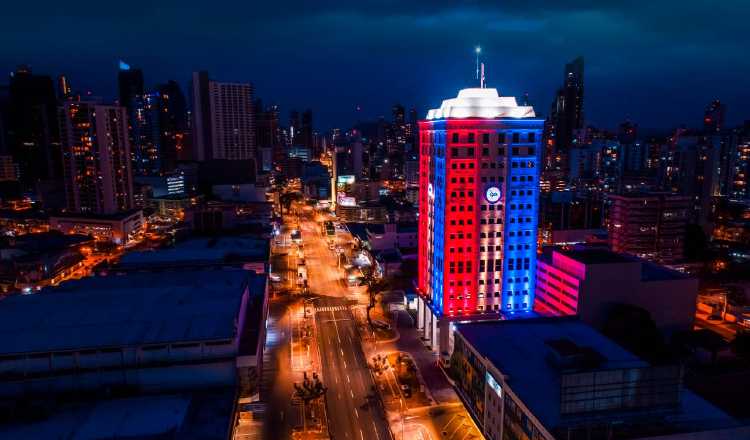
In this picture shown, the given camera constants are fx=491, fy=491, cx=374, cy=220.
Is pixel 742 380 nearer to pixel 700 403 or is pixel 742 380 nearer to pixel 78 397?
pixel 700 403

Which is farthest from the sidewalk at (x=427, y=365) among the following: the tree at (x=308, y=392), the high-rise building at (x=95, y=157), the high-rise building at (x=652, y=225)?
the high-rise building at (x=95, y=157)

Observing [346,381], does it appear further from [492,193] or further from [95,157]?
[95,157]

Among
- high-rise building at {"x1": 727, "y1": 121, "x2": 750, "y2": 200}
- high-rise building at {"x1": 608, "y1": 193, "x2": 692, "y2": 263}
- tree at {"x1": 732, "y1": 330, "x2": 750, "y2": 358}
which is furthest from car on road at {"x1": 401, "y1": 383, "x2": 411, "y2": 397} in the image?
high-rise building at {"x1": 727, "y1": 121, "x2": 750, "y2": 200}

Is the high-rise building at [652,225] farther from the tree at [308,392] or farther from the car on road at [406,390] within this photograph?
the tree at [308,392]

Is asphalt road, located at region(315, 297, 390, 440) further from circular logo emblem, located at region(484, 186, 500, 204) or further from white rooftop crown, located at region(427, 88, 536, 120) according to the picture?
white rooftop crown, located at region(427, 88, 536, 120)

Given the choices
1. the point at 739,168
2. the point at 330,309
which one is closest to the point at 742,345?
the point at 330,309
